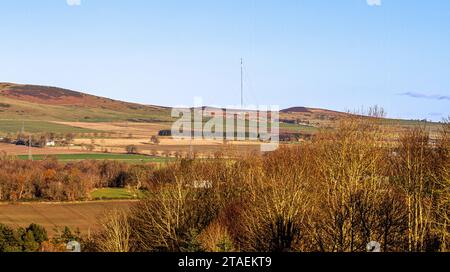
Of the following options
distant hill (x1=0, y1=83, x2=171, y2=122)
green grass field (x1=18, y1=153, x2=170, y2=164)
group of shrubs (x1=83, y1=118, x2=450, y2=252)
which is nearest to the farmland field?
group of shrubs (x1=83, y1=118, x2=450, y2=252)

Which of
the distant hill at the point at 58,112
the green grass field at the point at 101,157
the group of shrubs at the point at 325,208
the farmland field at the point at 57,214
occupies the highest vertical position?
the distant hill at the point at 58,112

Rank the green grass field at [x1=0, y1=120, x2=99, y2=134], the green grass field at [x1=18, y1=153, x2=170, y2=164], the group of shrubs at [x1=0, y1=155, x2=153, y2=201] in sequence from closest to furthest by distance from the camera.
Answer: the group of shrubs at [x1=0, y1=155, x2=153, y2=201], the green grass field at [x1=18, y1=153, x2=170, y2=164], the green grass field at [x1=0, y1=120, x2=99, y2=134]

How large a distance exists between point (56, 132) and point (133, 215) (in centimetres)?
11086

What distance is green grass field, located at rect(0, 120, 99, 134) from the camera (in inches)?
5605

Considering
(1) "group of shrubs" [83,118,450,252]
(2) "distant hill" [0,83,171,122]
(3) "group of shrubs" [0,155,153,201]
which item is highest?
(2) "distant hill" [0,83,171,122]

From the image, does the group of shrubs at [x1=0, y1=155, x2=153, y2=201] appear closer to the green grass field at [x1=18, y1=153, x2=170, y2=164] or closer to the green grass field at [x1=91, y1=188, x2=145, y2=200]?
the green grass field at [x1=91, y1=188, x2=145, y2=200]

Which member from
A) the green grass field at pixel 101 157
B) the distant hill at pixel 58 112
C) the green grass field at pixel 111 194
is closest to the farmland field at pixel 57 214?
the green grass field at pixel 111 194

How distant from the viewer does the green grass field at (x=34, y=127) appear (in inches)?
5605

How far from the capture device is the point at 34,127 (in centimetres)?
14862

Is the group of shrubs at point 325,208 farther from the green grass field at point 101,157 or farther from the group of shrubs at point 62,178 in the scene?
the green grass field at point 101,157

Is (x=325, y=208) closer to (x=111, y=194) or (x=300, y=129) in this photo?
(x=111, y=194)

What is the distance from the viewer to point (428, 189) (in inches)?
1075

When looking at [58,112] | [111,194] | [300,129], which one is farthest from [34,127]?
[111,194]
